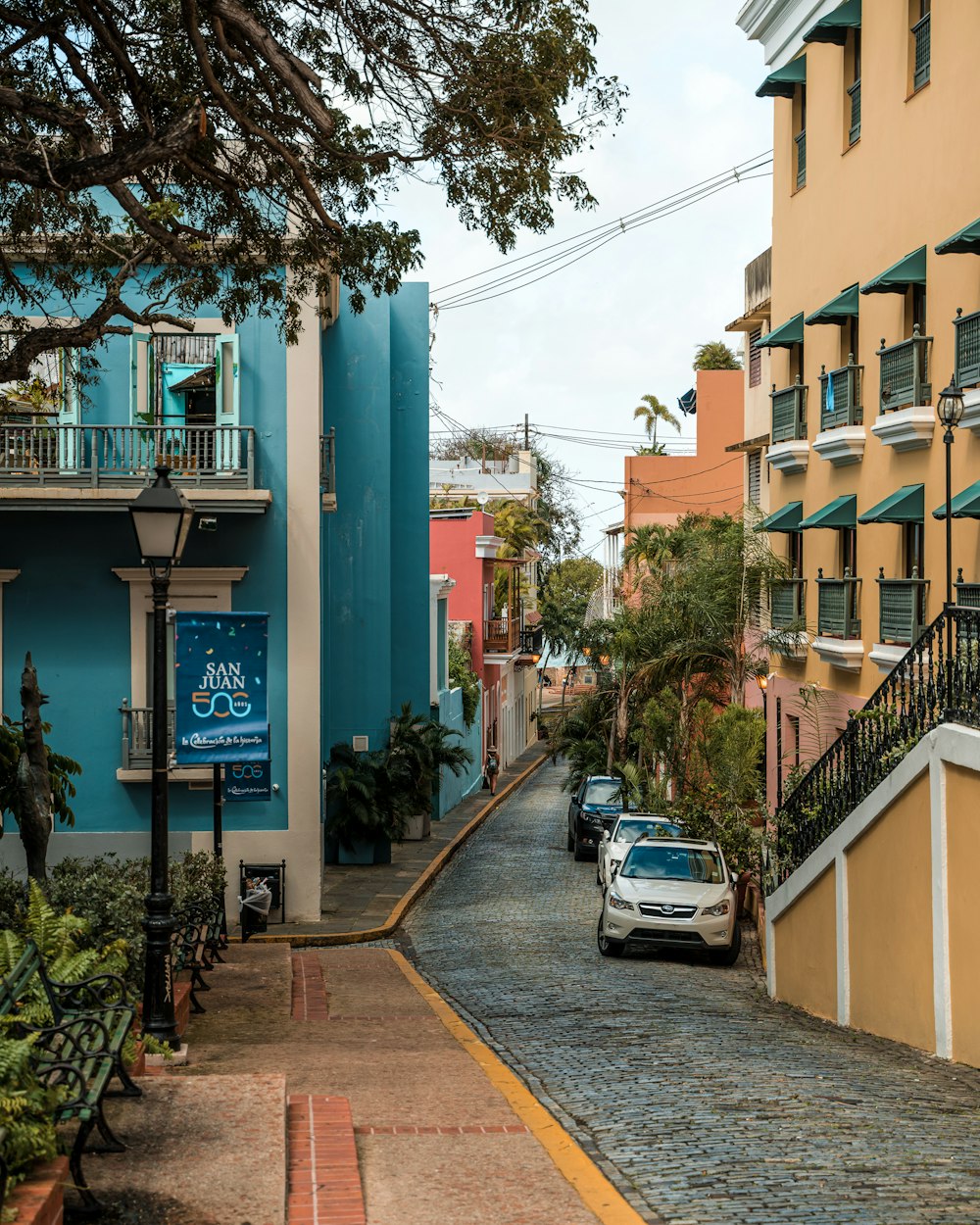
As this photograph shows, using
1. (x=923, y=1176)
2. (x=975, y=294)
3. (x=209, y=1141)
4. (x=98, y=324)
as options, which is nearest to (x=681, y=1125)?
(x=923, y=1176)

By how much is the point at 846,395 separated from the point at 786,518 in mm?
3711

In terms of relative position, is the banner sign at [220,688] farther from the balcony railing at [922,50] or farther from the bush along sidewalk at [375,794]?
the balcony railing at [922,50]

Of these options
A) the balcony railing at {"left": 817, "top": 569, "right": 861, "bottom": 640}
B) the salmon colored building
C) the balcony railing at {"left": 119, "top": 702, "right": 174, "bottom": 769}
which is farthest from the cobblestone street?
the salmon colored building

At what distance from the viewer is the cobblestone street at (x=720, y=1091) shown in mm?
6746

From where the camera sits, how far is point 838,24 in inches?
840

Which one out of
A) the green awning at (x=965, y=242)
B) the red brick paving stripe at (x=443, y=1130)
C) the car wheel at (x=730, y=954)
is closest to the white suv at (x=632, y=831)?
the car wheel at (x=730, y=954)

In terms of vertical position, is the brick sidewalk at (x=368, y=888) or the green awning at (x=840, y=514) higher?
the green awning at (x=840, y=514)

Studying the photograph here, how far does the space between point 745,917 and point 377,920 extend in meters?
6.40

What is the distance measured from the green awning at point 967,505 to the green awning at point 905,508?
5.67 feet

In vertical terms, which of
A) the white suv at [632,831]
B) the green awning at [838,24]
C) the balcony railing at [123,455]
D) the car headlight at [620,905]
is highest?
the green awning at [838,24]

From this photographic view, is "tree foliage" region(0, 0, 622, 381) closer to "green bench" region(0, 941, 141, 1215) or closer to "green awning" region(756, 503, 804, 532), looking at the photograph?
"green bench" region(0, 941, 141, 1215)

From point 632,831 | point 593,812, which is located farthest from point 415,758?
point 632,831

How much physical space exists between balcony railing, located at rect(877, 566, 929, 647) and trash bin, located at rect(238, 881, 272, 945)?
926 cm

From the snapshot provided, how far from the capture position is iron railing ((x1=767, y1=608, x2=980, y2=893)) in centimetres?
1127
